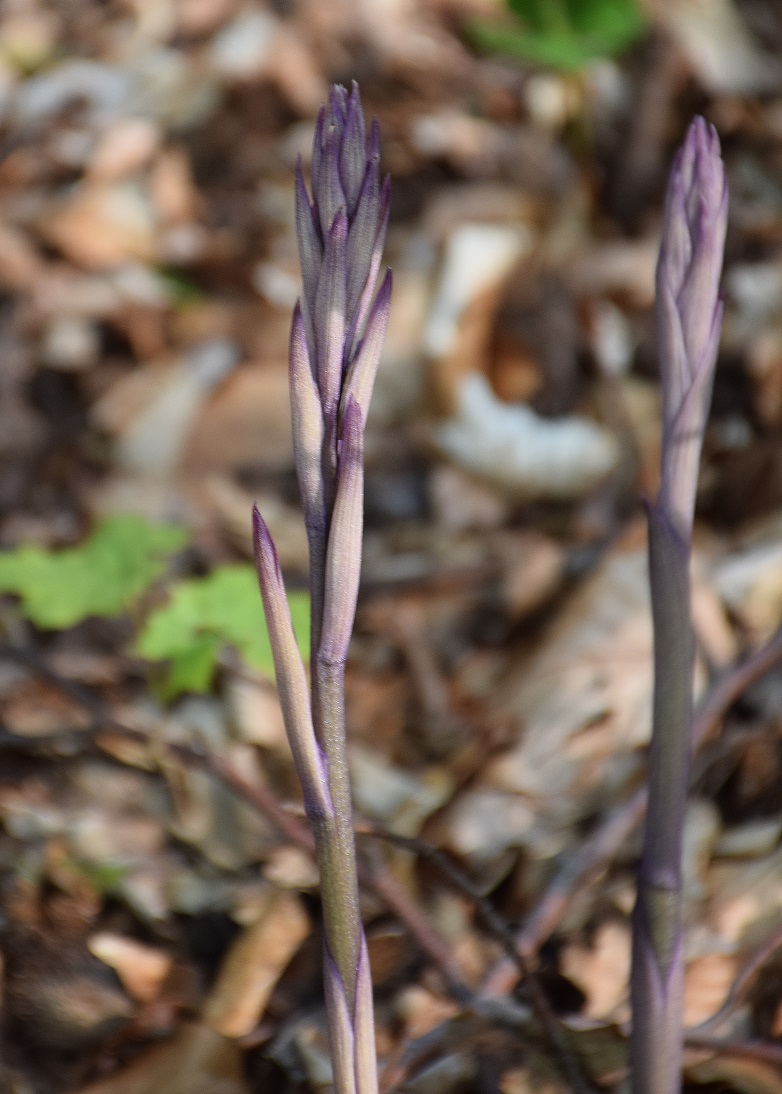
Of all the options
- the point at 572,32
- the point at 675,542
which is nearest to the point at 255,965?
the point at 675,542

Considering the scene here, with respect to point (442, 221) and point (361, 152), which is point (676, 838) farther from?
point (442, 221)

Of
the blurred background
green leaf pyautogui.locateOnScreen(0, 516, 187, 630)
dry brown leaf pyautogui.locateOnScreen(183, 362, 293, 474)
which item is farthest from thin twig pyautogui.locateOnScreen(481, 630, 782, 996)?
dry brown leaf pyautogui.locateOnScreen(183, 362, 293, 474)

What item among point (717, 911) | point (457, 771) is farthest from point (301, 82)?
point (717, 911)

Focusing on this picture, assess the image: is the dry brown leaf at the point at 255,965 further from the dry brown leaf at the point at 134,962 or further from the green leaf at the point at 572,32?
the green leaf at the point at 572,32

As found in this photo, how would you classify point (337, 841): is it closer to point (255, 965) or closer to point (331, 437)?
point (331, 437)

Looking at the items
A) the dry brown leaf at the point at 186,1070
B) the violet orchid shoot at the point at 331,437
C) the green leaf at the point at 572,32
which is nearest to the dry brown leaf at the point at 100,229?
the green leaf at the point at 572,32

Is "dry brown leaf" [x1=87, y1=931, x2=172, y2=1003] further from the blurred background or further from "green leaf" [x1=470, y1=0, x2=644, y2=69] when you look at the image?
"green leaf" [x1=470, y1=0, x2=644, y2=69]
